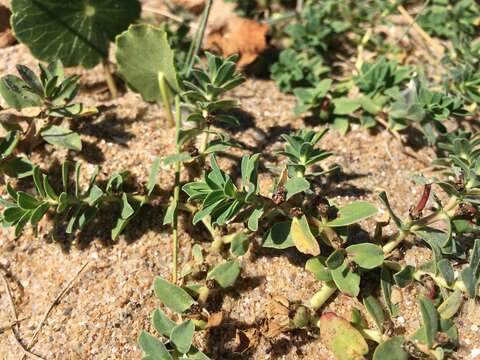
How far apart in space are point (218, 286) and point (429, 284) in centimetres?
77

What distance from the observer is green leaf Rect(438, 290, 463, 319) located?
5.41 feet

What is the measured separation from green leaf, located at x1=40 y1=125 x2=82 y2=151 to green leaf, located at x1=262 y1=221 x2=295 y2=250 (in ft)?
2.79

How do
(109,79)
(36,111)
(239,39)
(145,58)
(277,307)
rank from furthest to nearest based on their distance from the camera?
(239,39)
(109,79)
(145,58)
(36,111)
(277,307)

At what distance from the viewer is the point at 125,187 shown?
2.05 m

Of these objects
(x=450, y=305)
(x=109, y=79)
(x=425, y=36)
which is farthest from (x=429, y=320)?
(x=425, y=36)

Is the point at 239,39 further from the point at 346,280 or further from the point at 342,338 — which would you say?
the point at 342,338

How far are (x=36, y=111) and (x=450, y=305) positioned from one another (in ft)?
5.63

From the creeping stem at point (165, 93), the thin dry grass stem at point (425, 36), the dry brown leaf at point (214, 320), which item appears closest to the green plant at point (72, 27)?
the creeping stem at point (165, 93)

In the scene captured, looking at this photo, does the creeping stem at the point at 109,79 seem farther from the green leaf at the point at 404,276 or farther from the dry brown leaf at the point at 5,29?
the green leaf at the point at 404,276

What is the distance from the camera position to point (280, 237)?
5.76 feet

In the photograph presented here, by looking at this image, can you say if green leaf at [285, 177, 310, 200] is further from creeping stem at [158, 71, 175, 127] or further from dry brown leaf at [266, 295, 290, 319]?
creeping stem at [158, 71, 175, 127]

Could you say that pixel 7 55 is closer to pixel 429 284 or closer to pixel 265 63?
pixel 265 63

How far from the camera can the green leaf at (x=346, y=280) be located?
1.68 meters

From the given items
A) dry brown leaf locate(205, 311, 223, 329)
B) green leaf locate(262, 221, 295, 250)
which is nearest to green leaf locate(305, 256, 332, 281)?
green leaf locate(262, 221, 295, 250)
